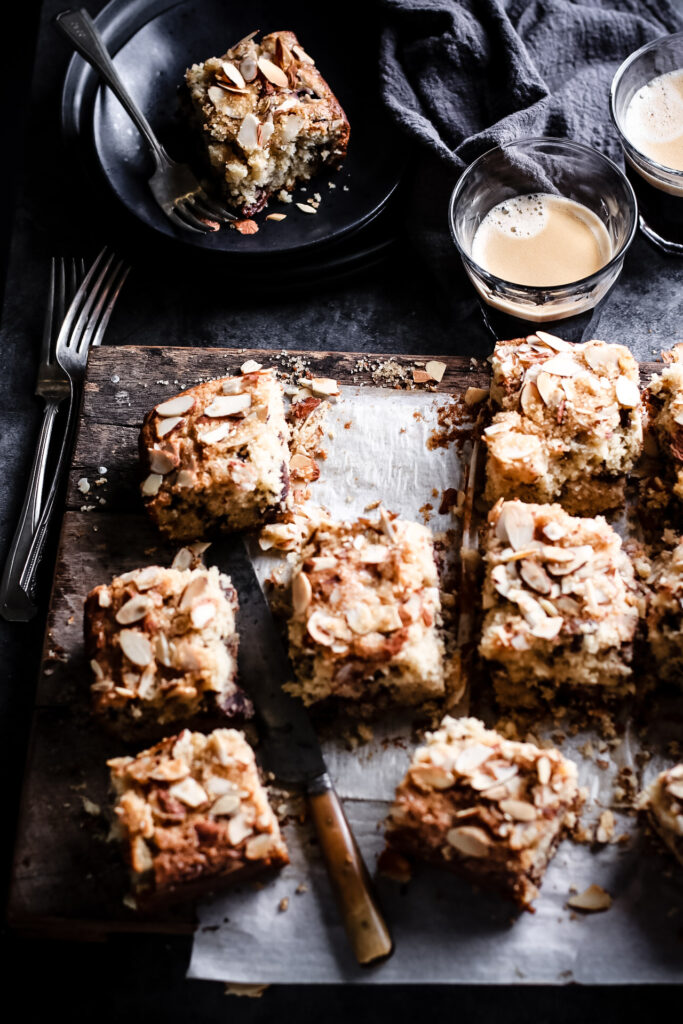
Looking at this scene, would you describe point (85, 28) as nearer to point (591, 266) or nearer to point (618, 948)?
point (591, 266)

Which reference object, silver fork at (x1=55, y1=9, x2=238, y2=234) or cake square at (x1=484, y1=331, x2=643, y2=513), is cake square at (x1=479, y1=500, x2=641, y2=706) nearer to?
cake square at (x1=484, y1=331, x2=643, y2=513)

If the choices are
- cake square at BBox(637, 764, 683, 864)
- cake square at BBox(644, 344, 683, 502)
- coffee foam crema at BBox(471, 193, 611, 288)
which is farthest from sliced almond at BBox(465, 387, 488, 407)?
cake square at BBox(637, 764, 683, 864)

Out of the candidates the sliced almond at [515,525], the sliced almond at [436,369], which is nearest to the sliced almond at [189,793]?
the sliced almond at [515,525]

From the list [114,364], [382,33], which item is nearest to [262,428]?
[114,364]

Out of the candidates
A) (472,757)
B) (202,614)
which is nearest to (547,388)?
(472,757)

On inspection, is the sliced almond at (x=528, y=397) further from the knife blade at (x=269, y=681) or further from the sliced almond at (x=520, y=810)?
the sliced almond at (x=520, y=810)

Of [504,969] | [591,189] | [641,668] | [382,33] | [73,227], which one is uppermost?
[382,33]
